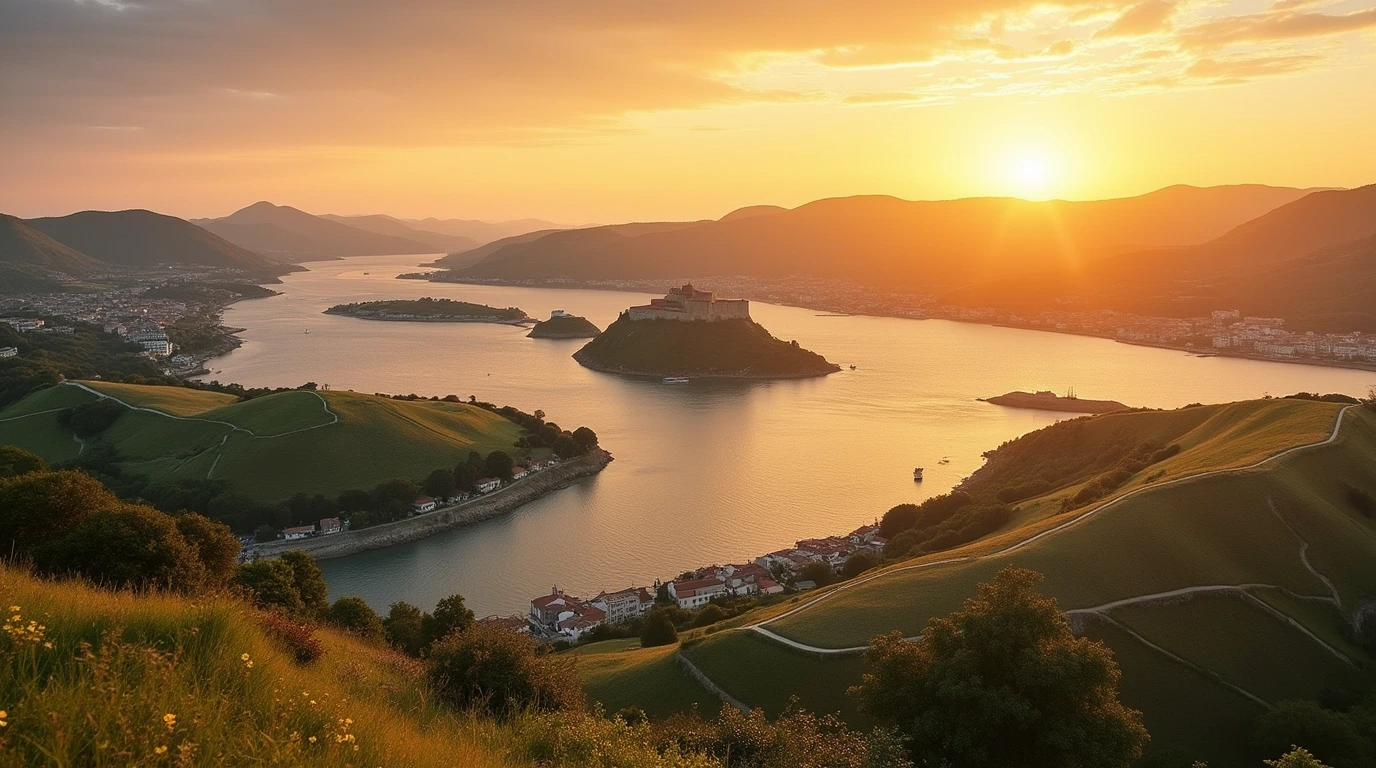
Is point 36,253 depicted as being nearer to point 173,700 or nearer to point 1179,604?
point 1179,604

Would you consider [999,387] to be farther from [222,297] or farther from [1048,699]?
[222,297]

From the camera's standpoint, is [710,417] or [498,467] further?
[710,417]

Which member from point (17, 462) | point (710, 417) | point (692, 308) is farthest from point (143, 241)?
point (17, 462)

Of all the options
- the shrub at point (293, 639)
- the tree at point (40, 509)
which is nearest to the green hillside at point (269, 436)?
the tree at point (40, 509)

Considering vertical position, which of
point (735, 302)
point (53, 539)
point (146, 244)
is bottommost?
point (53, 539)

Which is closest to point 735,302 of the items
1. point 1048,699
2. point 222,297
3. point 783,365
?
point 783,365

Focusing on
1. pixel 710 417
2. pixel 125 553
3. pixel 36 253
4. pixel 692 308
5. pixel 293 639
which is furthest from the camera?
pixel 36 253

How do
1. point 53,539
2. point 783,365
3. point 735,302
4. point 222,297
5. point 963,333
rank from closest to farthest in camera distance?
point 53,539 < point 783,365 < point 735,302 < point 963,333 < point 222,297

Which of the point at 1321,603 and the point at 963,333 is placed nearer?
the point at 1321,603
